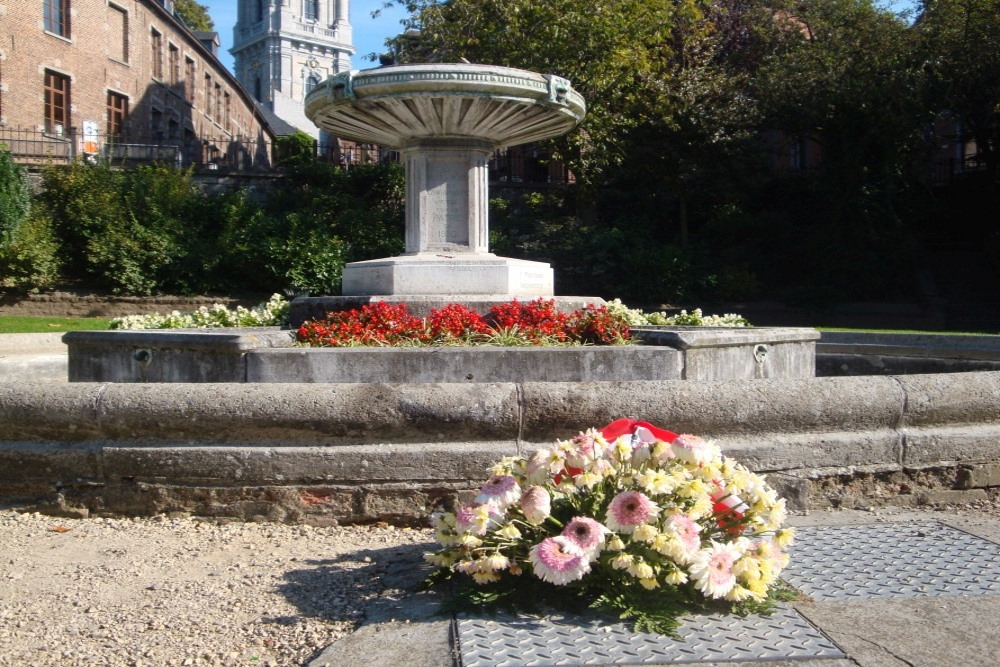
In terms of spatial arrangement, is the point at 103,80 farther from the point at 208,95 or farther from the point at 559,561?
the point at 559,561

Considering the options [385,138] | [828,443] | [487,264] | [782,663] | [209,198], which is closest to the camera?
[782,663]

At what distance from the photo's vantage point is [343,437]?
3783 millimetres

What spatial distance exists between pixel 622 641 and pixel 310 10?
316 ft

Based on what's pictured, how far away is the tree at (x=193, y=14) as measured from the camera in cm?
5166

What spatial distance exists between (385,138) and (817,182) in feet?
61.7

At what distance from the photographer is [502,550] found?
2832mm

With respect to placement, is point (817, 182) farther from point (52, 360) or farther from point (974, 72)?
point (52, 360)

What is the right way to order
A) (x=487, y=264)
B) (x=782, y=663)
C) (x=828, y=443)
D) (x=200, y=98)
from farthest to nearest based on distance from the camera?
(x=200, y=98), (x=487, y=264), (x=828, y=443), (x=782, y=663)

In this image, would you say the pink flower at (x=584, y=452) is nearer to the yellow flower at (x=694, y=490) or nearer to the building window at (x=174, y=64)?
the yellow flower at (x=694, y=490)

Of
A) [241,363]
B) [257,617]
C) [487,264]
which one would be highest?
[487,264]

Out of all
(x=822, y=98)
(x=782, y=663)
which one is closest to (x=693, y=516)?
(x=782, y=663)

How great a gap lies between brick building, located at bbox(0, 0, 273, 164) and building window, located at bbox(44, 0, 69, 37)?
0.11ft

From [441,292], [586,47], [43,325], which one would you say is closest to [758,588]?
[441,292]

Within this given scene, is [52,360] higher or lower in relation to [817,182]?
lower
